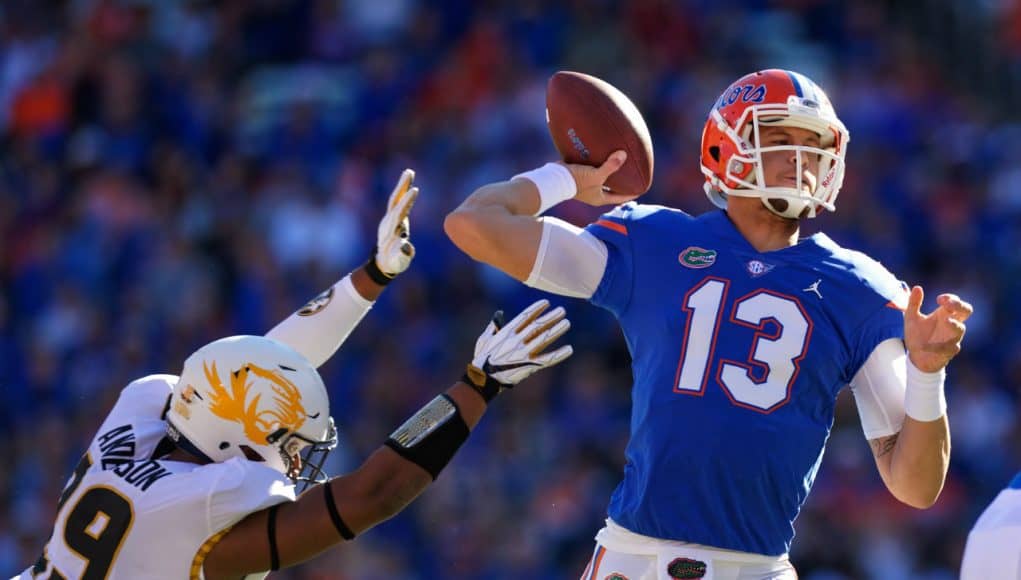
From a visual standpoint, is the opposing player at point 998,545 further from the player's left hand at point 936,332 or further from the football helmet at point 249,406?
the football helmet at point 249,406

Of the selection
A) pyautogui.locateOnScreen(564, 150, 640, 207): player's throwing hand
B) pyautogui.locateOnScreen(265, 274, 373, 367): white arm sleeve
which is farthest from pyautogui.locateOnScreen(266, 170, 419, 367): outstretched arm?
pyautogui.locateOnScreen(564, 150, 640, 207): player's throwing hand

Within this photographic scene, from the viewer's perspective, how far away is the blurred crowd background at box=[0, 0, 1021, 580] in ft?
28.1

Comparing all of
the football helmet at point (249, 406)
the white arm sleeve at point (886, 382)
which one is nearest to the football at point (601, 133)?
the white arm sleeve at point (886, 382)

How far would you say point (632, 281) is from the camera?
12.9ft

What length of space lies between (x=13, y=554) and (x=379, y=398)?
2411 mm

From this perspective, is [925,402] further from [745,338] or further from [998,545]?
[998,545]

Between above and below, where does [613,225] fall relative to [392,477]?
above

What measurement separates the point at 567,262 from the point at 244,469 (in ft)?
3.12

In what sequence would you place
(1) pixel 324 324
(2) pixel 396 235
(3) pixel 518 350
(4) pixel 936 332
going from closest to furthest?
(4) pixel 936 332, (3) pixel 518 350, (2) pixel 396 235, (1) pixel 324 324

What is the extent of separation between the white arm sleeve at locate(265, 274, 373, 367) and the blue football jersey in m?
1.27

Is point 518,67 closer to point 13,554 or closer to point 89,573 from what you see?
point 13,554

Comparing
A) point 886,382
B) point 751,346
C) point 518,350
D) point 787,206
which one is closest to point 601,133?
point 787,206

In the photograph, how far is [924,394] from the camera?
3.67 metres

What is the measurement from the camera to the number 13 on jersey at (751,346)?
12.3 ft
